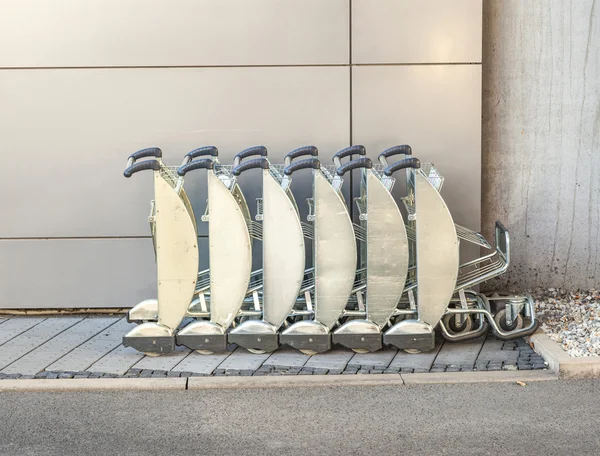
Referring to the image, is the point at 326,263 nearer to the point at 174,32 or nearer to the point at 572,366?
the point at 572,366

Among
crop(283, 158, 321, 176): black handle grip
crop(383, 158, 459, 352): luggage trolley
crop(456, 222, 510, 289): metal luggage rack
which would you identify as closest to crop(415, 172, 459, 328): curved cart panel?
crop(383, 158, 459, 352): luggage trolley

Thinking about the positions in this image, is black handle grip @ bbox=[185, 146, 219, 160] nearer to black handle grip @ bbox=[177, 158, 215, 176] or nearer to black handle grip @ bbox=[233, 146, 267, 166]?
black handle grip @ bbox=[233, 146, 267, 166]

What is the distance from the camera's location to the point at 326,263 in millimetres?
4844

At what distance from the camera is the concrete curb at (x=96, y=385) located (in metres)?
4.45

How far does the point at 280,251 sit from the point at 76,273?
81.5 inches

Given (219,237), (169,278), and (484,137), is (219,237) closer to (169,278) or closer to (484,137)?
(169,278)

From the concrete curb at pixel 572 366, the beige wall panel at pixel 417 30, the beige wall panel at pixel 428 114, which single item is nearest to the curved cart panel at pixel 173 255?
the beige wall panel at pixel 428 114

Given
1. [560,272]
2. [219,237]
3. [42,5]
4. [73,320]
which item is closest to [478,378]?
[219,237]

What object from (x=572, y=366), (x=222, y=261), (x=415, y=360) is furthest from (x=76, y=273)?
(x=572, y=366)

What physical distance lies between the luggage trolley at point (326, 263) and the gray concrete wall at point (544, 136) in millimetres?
1850

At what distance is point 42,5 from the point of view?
5859mm

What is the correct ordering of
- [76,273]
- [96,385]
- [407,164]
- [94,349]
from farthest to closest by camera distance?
[76,273] → [94,349] → [407,164] → [96,385]

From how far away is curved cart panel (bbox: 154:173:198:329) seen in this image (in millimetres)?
4793

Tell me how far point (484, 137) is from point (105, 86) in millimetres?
2983
